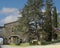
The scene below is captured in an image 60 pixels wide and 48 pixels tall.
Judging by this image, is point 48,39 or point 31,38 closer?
point 31,38

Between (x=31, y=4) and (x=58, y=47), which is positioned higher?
(x=31, y=4)

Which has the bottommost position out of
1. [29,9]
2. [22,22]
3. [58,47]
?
[58,47]

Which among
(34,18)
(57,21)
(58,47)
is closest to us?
(58,47)

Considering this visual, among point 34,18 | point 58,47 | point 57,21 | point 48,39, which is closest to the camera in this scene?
point 58,47

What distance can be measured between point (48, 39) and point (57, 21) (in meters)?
6.36

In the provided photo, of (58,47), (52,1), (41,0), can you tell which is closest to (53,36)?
(52,1)

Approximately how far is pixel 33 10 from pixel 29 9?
86 cm

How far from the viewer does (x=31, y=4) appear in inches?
1752

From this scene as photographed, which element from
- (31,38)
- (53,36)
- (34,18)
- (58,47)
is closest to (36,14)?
(34,18)

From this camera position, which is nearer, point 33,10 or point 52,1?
point 33,10

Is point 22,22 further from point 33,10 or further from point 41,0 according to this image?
point 41,0

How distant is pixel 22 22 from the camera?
143 ft

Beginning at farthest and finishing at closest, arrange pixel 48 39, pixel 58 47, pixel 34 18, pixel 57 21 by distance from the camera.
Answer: pixel 57 21 → pixel 48 39 → pixel 34 18 → pixel 58 47

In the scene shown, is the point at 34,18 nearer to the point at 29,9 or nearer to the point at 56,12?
the point at 29,9
